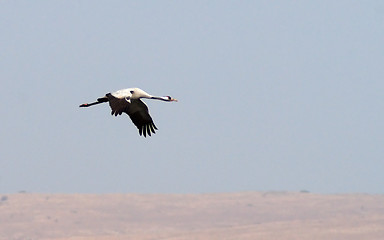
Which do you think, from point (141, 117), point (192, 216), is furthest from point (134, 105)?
point (192, 216)

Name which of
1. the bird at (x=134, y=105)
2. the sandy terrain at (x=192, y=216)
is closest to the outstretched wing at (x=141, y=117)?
the bird at (x=134, y=105)

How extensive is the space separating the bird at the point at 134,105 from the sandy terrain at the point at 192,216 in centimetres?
9860

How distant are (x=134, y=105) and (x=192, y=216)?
459 feet

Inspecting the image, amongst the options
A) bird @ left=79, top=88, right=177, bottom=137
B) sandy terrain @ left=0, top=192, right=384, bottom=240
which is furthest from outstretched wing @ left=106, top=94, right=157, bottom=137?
sandy terrain @ left=0, top=192, right=384, bottom=240

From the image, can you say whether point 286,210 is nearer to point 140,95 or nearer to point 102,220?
point 102,220

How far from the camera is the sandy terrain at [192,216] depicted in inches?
5310

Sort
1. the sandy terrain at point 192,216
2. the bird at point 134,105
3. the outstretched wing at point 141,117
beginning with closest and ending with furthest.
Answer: the bird at point 134,105 < the outstretched wing at point 141,117 < the sandy terrain at point 192,216

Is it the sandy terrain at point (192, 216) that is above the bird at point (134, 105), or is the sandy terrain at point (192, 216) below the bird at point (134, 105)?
above

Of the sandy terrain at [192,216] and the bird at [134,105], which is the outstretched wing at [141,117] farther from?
the sandy terrain at [192,216]

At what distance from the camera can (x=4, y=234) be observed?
147 meters

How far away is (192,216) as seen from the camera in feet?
557

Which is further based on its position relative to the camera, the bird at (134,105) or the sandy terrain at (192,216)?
the sandy terrain at (192,216)

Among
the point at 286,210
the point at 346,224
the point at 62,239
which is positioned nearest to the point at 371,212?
the point at 286,210

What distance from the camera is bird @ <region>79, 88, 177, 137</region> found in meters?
26.2
